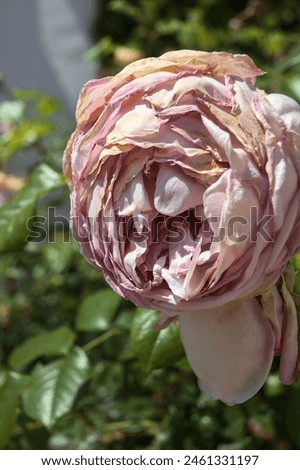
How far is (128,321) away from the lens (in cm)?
113

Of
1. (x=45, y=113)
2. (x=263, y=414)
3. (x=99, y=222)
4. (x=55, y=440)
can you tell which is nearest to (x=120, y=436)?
(x=55, y=440)

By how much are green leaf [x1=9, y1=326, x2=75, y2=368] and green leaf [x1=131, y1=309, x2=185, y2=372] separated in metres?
0.20

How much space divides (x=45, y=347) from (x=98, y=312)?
94 mm

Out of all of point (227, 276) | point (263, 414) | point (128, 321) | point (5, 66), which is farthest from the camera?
point (5, 66)

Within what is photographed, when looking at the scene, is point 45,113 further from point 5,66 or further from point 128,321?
point 5,66

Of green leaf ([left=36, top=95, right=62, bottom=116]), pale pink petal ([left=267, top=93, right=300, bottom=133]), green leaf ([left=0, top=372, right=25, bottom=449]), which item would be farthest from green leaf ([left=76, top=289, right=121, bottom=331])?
pale pink petal ([left=267, top=93, right=300, bottom=133])

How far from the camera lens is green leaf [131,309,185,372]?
88 cm

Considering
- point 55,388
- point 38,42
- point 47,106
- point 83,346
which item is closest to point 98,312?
point 83,346

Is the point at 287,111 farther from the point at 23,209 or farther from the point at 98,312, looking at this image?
the point at 98,312

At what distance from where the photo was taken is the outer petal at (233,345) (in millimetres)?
673

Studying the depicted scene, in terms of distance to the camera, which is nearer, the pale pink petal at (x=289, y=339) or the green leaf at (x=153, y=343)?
the pale pink petal at (x=289, y=339)

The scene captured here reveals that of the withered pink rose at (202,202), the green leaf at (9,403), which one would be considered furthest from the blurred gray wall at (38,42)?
the withered pink rose at (202,202)

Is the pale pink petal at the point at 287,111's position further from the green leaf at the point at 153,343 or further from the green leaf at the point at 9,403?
the green leaf at the point at 9,403

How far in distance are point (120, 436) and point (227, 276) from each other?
83cm
